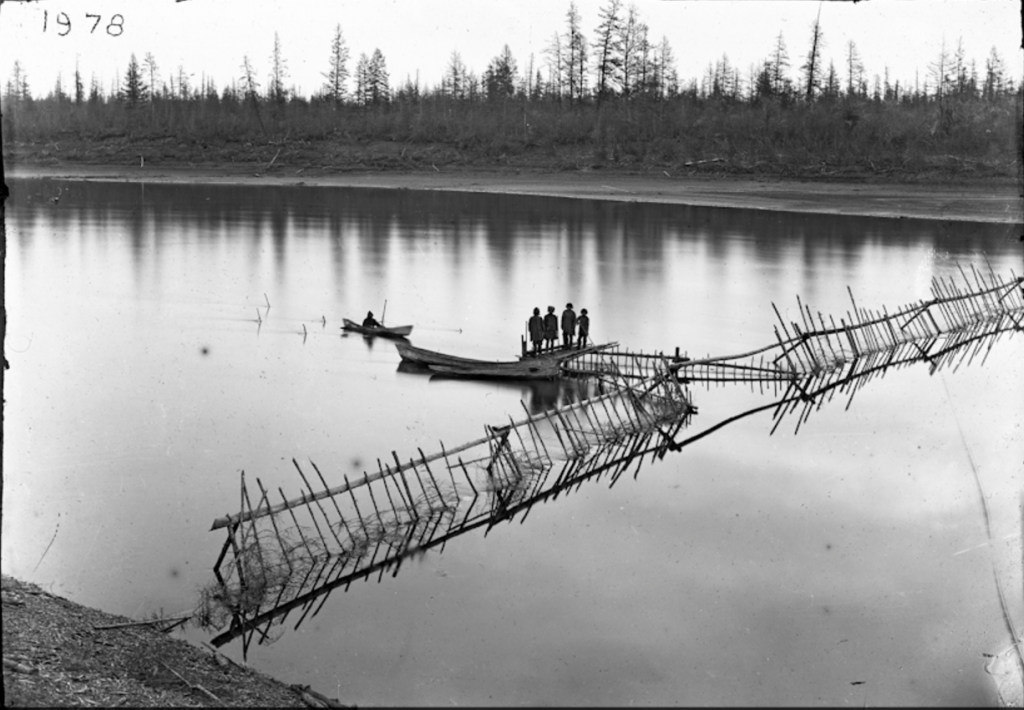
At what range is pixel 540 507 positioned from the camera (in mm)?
22156

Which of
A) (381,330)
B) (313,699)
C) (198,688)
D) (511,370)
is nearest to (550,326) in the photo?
(511,370)

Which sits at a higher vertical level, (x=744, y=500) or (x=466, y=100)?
(x=466, y=100)

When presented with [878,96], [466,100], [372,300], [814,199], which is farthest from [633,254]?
[466,100]

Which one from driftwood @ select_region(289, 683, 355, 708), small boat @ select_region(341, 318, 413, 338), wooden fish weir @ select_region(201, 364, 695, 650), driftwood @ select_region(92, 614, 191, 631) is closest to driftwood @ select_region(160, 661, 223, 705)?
driftwood @ select_region(289, 683, 355, 708)

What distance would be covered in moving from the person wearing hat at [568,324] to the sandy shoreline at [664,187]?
45.8 meters

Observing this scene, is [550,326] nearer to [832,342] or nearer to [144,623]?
[832,342]

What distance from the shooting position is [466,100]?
112 m

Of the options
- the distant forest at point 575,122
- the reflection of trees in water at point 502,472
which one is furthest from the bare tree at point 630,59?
the reflection of trees in water at point 502,472

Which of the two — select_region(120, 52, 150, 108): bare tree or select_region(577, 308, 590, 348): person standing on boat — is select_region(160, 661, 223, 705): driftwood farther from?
select_region(120, 52, 150, 108): bare tree

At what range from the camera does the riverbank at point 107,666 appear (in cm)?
1142

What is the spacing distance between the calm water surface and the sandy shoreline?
20.8 m

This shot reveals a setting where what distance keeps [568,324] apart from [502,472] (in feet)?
35.0

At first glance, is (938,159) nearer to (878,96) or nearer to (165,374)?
(878,96)

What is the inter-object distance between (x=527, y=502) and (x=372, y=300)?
2733 cm
